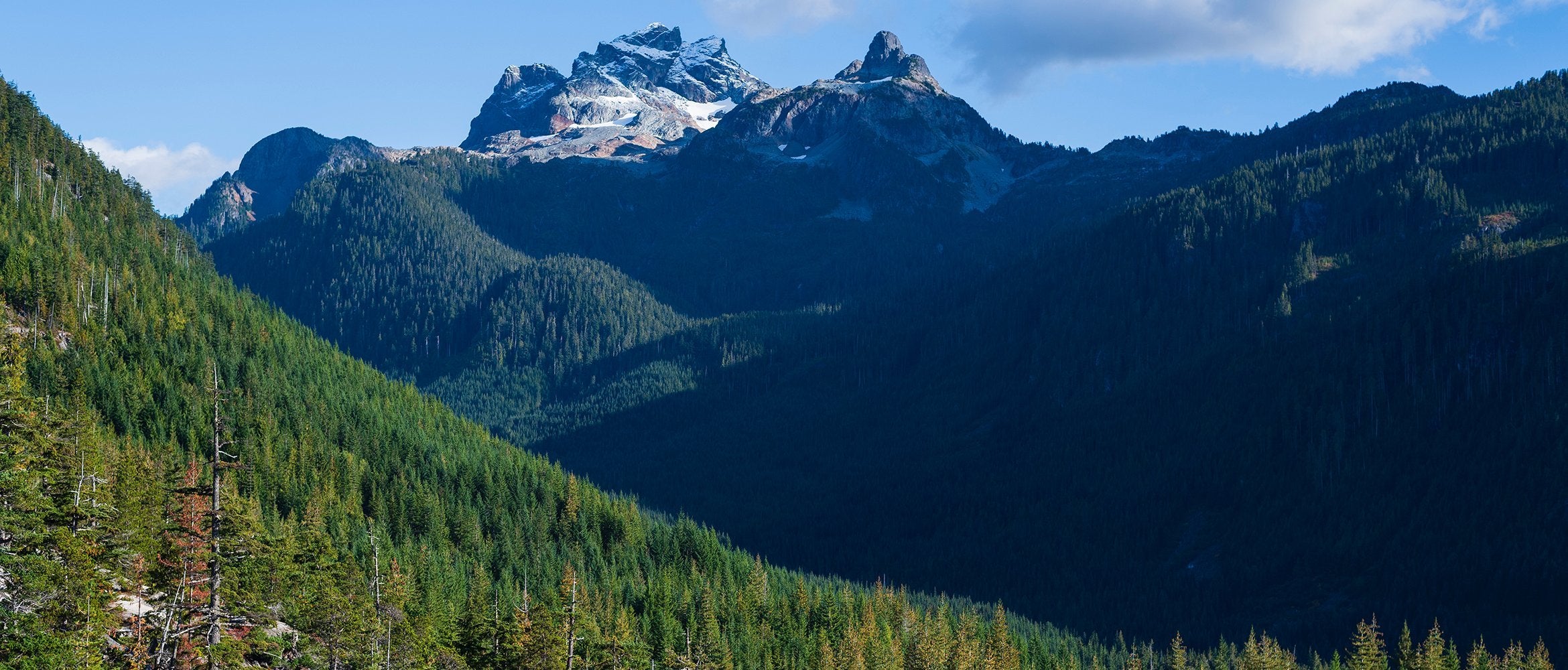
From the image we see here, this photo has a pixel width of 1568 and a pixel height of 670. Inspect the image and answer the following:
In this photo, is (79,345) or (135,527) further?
(79,345)

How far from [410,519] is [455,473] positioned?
2169 centimetres

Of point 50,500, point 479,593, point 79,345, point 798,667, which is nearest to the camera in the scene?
point 50,500

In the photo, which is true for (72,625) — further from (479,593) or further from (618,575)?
(618,575)

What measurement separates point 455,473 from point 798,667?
7068 cm

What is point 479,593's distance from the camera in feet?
433

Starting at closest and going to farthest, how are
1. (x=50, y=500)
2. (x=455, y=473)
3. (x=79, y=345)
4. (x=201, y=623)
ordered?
(x=201, y=623)
(x=50, y=500)
(x=79, y=345)
(x=455, y=473)

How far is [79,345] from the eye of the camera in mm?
166875

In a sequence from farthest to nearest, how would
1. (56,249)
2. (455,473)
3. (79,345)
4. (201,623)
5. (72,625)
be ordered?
(455,473), (56,249), (79,345), (72,625), (201,623)

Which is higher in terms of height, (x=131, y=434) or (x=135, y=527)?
(x=131, y=434)

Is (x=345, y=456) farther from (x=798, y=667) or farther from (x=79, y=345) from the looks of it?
(x=798, y=667)

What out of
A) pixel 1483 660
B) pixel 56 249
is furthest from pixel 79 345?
pixel 1483 660

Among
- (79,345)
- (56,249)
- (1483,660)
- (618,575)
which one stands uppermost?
(56,249)

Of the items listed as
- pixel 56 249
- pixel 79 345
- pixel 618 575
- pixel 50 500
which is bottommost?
pixel 618 575

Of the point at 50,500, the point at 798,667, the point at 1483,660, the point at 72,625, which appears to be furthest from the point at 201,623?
the point at 1483,660
